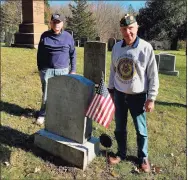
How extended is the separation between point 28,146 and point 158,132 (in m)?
2.70

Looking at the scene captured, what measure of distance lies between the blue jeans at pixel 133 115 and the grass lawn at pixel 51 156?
0.43m

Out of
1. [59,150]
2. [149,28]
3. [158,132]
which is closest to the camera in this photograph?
[59,150]

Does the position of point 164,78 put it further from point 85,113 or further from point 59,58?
point 85,113

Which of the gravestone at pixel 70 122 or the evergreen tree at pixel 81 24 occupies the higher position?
the evergreen tree at pixel 81 24

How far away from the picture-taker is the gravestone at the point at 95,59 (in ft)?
28.2

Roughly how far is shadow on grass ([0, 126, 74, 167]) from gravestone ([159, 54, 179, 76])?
9758 mm

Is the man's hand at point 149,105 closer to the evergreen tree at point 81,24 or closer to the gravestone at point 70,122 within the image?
the gravestone at point 70,122

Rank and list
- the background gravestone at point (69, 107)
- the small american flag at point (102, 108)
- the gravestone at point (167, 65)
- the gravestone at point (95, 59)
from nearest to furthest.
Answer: the small american flag at point (102, 108) → the background gravestone at point (69, 107) → the gravestone at point (95, 59) → the gravestone at point (167, 65)

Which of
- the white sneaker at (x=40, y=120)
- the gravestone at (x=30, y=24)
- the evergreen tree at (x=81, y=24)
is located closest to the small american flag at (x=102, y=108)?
the white sneaker at (x=40, y=120)

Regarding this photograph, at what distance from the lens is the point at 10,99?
691 centimetres

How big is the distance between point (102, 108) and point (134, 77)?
0.59 m

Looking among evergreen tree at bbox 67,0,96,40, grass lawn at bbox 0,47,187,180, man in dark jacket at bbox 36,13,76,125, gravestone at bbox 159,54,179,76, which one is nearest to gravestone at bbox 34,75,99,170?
grass lawn at bbox 0,47,187,180

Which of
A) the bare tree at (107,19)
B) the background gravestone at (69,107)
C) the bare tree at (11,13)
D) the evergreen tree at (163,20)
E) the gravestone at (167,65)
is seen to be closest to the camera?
the background gravestone at (69,107)

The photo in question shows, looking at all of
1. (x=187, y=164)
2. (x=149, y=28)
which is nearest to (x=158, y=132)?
(x=187, y=164)
